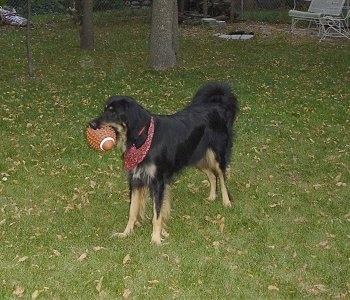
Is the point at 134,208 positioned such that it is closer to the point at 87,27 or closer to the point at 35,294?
the point at 35,294

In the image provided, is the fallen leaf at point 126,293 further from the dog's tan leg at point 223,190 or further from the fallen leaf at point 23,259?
the dog's tan leg at point 223,190

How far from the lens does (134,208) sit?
220 inches

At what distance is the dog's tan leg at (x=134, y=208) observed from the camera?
5.52 metres

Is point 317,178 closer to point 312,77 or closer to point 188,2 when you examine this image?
point 312,77

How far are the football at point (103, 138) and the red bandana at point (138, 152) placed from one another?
0.53ft

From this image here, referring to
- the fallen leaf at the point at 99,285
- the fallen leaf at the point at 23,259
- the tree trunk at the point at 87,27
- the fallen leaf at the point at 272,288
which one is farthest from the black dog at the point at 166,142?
the tree trunk at the point at 87,27

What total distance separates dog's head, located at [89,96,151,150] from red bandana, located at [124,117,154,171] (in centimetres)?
5

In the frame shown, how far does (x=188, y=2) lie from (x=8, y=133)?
15.2 meters

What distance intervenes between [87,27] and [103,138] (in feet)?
33.3

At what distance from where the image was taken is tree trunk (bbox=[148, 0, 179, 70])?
12.4m

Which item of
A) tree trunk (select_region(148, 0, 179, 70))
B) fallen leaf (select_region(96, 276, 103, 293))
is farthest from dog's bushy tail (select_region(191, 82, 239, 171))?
tree trunk (select_region(148, 0, 179, 70))

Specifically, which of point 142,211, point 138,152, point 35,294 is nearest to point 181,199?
point 142,211

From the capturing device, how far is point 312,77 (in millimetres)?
12641

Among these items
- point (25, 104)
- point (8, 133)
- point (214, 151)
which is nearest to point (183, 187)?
point (214, 151)
